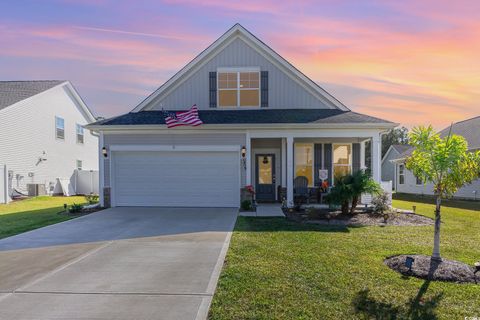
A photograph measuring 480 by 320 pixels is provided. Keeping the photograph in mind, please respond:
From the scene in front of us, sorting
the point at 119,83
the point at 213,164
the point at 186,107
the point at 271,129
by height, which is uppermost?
the point at 119,83

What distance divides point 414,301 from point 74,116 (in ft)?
83.7

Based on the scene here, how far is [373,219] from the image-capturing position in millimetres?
10961

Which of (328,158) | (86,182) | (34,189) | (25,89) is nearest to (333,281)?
(328,158)

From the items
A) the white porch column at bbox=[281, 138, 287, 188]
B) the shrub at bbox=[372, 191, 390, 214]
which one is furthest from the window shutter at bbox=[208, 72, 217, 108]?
the shrub at bbox=[372, 191, 390, 214]

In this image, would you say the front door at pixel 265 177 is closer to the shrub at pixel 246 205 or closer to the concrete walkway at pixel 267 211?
the concrete walkway at pixel 267 211

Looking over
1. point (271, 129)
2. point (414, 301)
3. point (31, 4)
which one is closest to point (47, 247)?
point (414, 301)

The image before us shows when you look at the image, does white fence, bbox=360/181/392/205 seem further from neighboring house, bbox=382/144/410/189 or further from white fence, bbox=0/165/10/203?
neighboring house, bbox=382/144/410/189

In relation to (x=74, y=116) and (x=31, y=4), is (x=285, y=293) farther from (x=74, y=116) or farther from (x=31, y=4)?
(x=74, y=116)

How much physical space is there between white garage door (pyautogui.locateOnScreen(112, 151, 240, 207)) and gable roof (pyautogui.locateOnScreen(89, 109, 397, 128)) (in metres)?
1.23

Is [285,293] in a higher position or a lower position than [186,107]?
lower

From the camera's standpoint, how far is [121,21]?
12.1 meters

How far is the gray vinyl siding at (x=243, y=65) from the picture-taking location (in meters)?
14.8

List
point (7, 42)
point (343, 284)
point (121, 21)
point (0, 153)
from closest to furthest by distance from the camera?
point (343, 284)
point (121, 21)
point (7, 42)
point (0, 153)

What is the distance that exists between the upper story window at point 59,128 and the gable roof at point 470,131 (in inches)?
993
